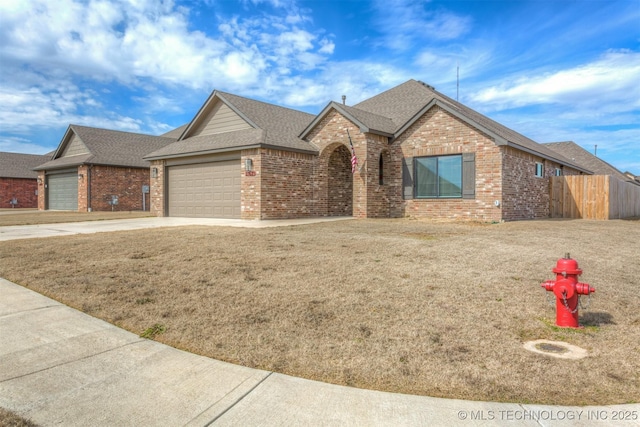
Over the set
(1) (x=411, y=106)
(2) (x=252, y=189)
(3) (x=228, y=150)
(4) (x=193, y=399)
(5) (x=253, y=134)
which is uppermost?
(1) (x=411, y=106)

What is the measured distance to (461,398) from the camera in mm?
2814

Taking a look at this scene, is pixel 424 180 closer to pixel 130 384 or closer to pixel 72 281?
pixel 72 281

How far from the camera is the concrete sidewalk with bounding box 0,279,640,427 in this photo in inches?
99.3

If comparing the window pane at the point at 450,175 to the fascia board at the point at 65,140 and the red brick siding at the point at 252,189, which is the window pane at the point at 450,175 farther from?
the fascia board at the point at 65,140

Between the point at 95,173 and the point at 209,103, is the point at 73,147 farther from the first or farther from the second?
the point at 209,103

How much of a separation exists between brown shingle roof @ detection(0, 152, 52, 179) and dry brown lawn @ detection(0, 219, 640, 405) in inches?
1414

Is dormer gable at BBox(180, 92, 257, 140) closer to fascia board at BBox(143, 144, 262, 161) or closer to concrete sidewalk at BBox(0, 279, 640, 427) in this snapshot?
fascia board at BBox(143, 144, 262, 161)

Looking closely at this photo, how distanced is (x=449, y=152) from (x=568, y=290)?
482 inches

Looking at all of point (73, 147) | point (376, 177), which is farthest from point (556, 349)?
point (73, 147)

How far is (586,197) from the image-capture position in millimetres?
19203

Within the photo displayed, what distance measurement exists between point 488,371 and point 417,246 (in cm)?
540

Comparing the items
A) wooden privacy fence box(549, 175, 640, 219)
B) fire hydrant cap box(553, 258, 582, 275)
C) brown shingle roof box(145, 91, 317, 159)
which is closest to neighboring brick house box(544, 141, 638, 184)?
wooden privacy fence box(549, 175, 640, 219)

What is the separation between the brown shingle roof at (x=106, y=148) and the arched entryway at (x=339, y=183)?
1404 cm

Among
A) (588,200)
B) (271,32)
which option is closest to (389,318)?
(271,32)
